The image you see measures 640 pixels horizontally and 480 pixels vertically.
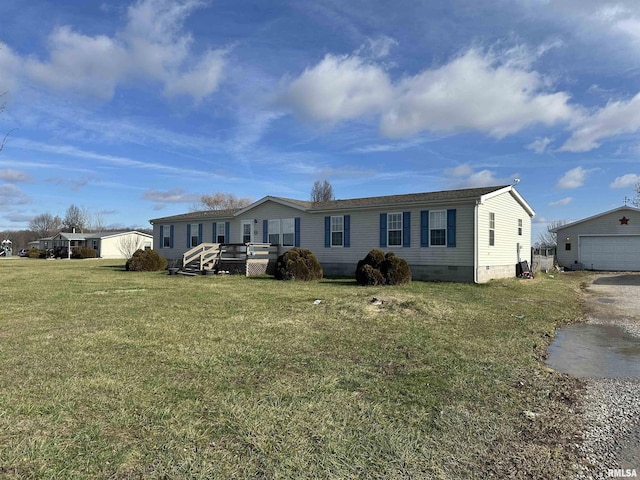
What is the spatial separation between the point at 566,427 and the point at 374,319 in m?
4.70

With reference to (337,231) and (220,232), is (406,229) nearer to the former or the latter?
(337,231)

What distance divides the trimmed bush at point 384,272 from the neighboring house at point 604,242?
683 inches

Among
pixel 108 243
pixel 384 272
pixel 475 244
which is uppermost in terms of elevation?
pixel 108 243

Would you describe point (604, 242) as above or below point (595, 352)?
above

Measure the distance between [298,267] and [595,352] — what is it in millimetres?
10961

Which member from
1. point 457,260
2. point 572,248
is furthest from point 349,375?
point 572,248

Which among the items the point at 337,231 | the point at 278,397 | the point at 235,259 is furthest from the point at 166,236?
the point at 278,397

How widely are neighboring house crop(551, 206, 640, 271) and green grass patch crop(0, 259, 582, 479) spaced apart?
2104 centimetres

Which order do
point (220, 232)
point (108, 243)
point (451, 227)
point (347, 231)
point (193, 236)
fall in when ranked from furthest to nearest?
point (108, 243), point (193, 236), point (220, 232), point (347, 231), point (451, 227)

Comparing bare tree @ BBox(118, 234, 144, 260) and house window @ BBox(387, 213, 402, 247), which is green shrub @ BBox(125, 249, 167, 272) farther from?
bare tree @ BBox(118, 234, 144, 260)

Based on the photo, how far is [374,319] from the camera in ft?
26.6

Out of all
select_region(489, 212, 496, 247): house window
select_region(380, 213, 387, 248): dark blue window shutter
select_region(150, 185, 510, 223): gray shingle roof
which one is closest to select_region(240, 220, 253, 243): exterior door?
select_region(150, 185, 510, 223): gray shingle roof

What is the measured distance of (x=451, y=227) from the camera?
52.5 feet

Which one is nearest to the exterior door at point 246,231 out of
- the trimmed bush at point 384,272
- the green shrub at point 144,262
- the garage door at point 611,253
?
the green shrub at point 144,262
